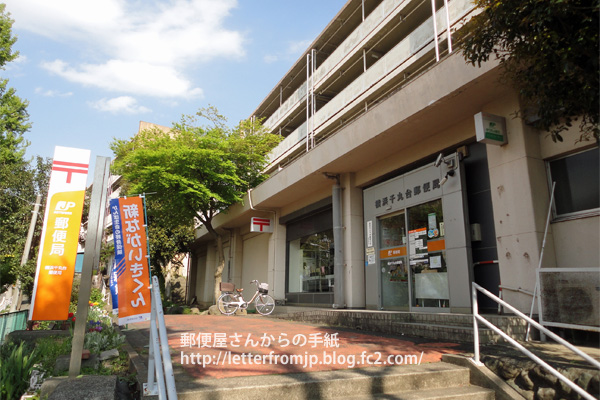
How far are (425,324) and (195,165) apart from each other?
34.9 feet

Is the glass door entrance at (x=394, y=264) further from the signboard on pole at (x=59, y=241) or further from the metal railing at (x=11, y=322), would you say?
the metal railing at (x=11, y=322)

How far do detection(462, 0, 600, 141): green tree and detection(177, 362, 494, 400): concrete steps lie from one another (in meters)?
3.25

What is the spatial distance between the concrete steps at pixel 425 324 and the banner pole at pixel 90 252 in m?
5.29

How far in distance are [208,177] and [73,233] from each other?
8840mm

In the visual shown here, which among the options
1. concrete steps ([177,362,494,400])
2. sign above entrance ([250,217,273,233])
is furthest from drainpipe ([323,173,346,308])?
concrete steps ([177,362,494,400])

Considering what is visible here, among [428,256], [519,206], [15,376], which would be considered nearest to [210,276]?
[428,256]

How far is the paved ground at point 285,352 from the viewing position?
168 inches

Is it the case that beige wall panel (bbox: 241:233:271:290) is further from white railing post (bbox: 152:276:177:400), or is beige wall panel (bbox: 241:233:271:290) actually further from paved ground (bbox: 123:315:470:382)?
white railing post (bbox: 152:276:177:400)

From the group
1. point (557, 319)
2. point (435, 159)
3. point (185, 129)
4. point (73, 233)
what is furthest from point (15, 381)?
point (185, 129)

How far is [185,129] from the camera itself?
17.3m

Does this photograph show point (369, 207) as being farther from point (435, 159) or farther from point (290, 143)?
point (290, 143)

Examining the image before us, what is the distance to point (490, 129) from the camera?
7.40 m

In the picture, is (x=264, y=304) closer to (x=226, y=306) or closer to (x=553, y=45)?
(x=226, y=306)

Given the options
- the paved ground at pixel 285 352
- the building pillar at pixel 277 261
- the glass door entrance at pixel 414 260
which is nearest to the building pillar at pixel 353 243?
the glass door entrance at pixel 414 260
